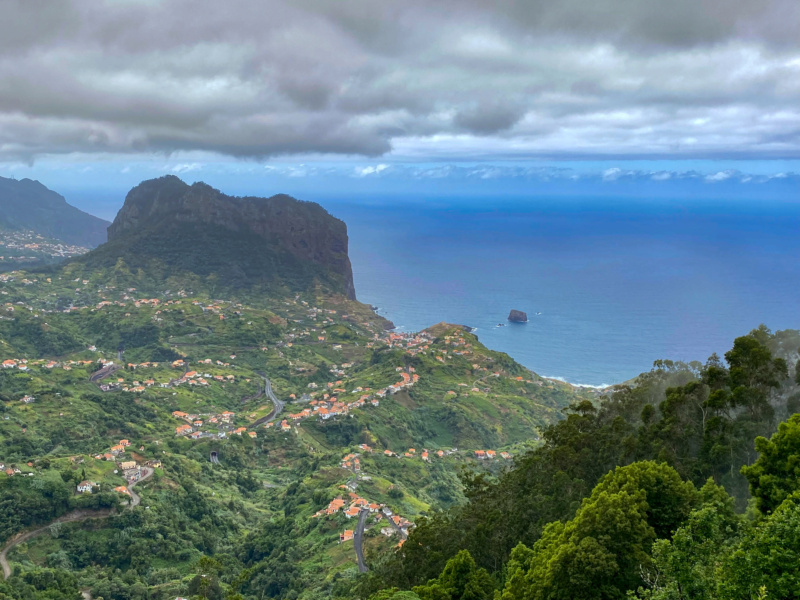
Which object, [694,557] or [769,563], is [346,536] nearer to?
[694,557]

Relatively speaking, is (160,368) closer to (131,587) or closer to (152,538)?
(152,538)

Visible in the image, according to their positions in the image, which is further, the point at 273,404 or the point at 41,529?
the point at 273,404

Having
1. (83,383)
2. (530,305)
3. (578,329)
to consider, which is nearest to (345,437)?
(83,383)

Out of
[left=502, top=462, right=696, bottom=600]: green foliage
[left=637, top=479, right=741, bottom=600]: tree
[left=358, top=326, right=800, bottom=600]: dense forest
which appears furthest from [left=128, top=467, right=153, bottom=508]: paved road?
[left=637, top=479, right=741, bottom=600]: tree

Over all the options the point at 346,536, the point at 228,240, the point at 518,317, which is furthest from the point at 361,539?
the point at 228,240

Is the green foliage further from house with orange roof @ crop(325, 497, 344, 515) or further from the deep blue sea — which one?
the deep blue sea
